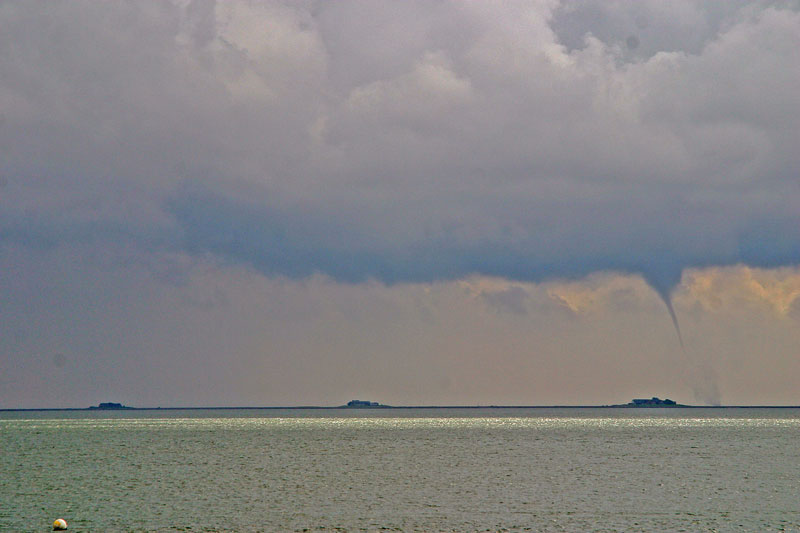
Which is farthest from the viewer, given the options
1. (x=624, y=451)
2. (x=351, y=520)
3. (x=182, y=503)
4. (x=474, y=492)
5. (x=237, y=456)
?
(x=624, y=451)

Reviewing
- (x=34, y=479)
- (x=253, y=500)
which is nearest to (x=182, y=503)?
(x=253, y=500)

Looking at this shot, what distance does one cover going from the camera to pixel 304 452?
151 metres

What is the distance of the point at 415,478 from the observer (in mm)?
95875

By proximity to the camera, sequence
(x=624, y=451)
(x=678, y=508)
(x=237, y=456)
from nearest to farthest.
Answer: (x=678, y=508) < (x=237, y=456) < (x=624, y=451)

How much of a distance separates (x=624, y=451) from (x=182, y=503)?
316 ft

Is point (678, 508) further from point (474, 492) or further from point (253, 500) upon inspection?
point (253, 500)

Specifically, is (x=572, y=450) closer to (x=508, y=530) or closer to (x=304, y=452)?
(x=304, y=452)

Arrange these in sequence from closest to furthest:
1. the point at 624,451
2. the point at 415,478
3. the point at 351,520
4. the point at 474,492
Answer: the point at 351,520, the point at 474,492, the point at 415,478, the point at 624,451

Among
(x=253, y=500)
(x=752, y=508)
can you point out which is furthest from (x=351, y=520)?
(x=752, y=508)

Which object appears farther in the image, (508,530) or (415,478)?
(415,478)

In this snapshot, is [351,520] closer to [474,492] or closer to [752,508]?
[474,492]

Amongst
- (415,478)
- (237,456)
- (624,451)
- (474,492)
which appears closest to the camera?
(474,492)

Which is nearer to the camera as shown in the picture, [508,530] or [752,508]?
[508,530]

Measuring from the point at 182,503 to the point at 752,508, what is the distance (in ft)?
152
